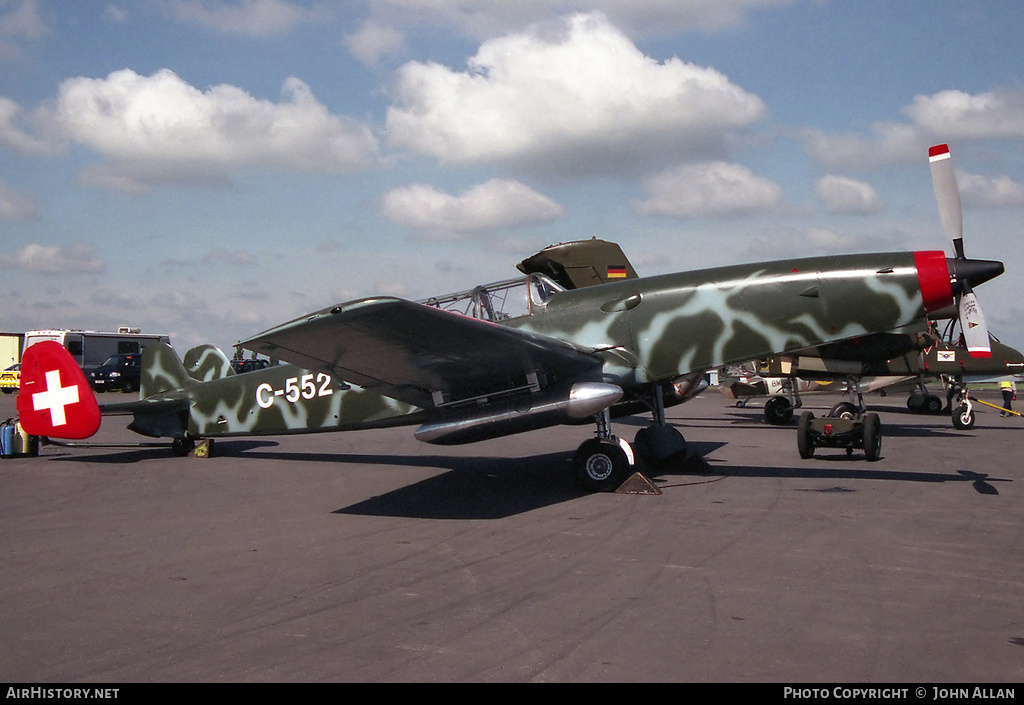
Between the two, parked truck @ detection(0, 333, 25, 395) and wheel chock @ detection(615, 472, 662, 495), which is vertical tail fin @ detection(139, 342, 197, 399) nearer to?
wheel chock @ detection(615, 472, 662, 495)

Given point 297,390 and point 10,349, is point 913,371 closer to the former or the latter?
point 297,390

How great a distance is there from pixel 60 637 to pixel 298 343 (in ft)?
11.0

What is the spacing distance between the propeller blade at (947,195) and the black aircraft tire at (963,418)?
1033 centimetres

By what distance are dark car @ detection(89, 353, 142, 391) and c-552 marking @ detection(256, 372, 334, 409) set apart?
29793 mm

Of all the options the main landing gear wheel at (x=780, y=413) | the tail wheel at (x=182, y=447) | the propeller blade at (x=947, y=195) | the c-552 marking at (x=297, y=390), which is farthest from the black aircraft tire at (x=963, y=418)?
the tail wheel at (x=182, y=447)

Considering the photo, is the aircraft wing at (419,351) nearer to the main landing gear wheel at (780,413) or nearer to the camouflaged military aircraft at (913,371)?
the camouflaged military aircraft at (913,371)

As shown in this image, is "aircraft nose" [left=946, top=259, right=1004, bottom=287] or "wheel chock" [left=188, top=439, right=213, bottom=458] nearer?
"aircraft nose" [left=946, top=259, right=1004, bottom=287]

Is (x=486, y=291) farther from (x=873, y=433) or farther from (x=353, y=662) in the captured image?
(x=353, y=662)

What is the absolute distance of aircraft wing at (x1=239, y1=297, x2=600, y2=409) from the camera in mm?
6531

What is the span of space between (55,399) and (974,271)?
1200 cm

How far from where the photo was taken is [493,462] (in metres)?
11.5

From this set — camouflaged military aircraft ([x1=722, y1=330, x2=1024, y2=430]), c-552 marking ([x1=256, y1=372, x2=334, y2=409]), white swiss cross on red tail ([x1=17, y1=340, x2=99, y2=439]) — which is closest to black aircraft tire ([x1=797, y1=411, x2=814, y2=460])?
camouflaged military aircraft ([x1=722, y1=330, x2=1024, y2=430])

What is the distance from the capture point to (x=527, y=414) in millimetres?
8031

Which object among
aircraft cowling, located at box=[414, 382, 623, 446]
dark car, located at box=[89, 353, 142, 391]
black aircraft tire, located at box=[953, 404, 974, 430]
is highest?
dark car, located at box=[89, 353, 142, 391]
